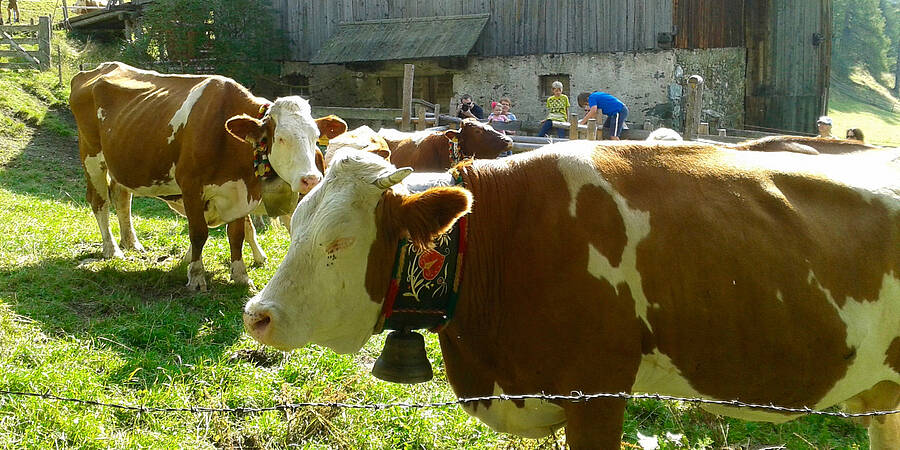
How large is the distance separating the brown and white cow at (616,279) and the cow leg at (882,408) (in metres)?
0.08

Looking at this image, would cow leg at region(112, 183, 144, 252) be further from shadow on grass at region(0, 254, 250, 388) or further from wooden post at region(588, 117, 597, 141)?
wooden post at region(588, 117, 597, 141)

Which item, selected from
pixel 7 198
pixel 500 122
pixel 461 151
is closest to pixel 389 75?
pixel 500 122

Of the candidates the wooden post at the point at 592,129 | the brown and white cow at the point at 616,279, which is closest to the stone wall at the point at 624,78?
the wooden post at the point at 592,129

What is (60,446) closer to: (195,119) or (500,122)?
(195,119)

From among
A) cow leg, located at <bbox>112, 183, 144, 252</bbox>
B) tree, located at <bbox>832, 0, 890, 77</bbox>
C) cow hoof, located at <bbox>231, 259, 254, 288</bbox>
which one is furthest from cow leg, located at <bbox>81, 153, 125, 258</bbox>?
tree, located at <bbox>832, 0, 890, 77</bbox>

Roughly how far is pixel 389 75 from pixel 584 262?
21953mm

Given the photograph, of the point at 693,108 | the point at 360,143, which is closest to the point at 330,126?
the point at 360,143

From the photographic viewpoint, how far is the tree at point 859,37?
2154 inches

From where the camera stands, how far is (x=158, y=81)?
8633mm

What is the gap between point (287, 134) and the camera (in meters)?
6.71

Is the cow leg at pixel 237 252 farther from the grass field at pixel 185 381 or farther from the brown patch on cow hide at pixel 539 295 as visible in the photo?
the brown patch on cow hide at pixel 539 295

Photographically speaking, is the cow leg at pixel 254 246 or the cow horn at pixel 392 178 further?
the cow leg at pixel 254 246

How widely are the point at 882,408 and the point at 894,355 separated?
353 mm

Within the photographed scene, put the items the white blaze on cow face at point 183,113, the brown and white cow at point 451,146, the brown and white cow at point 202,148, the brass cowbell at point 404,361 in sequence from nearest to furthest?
the brass cowbell at point 404,361 < the brown and white cow at point 202,148 < the white blaze on cow face at point 183,113 < the brown and white cow at point 451,146
